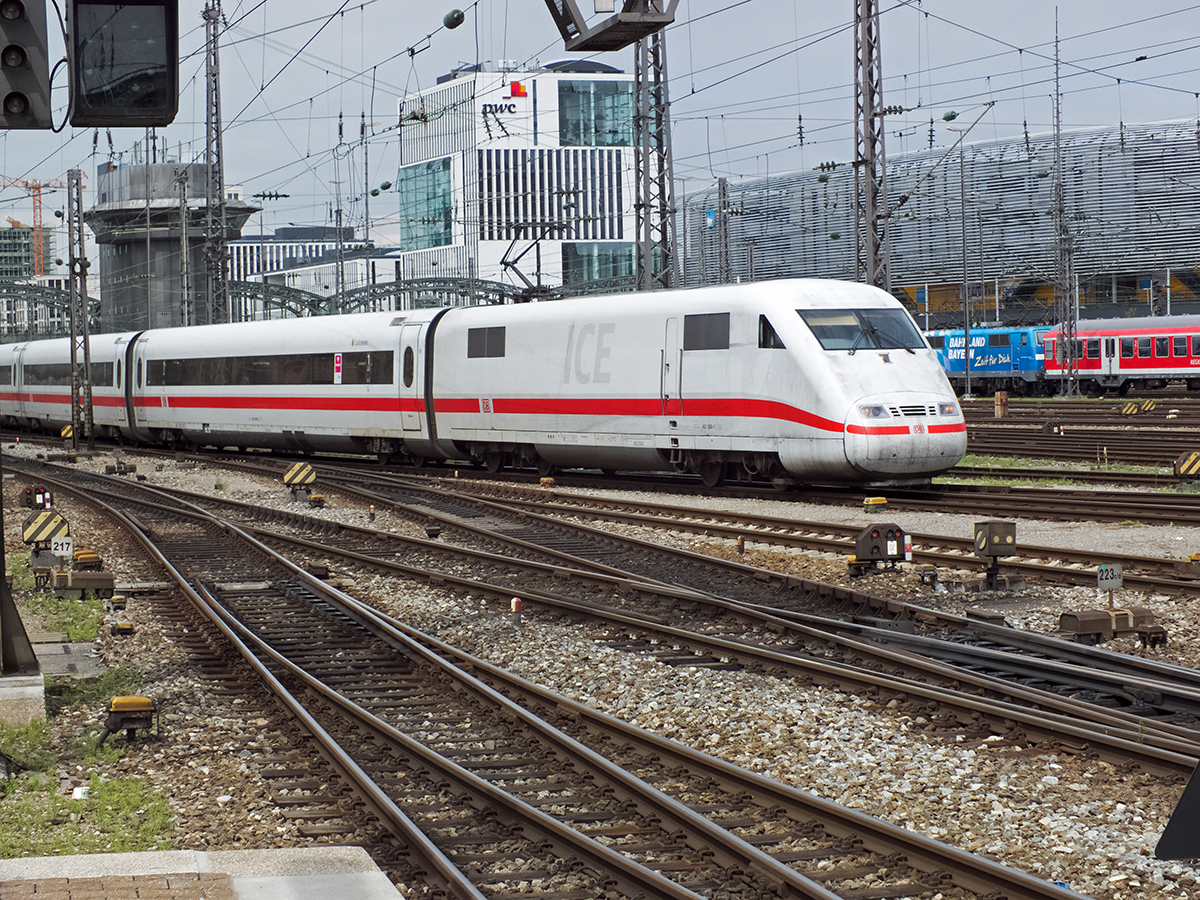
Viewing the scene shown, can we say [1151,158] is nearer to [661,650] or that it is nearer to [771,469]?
[771,469]

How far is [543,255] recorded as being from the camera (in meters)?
120

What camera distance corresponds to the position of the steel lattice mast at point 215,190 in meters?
38.9

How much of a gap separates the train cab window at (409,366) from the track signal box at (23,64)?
62.8 ft

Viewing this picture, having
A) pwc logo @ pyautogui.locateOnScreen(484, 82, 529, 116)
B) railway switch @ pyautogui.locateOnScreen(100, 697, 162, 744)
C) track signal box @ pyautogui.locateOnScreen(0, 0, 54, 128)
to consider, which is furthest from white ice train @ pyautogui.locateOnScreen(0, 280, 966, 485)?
pwc logo @ pyautogui.locateOnScreen(484, 82, 529, 116)

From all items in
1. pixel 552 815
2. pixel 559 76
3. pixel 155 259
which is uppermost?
pixel 559 76

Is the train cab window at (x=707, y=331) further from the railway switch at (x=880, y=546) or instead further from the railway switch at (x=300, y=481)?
the railway switch at (x=880, y=546)

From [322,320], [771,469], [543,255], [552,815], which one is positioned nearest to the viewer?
[552,815]

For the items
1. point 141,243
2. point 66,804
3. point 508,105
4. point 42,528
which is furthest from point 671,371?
point 141,243

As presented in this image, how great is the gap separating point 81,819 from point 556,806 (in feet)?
7.42

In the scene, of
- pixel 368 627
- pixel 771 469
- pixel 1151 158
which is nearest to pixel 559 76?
pixel 1151 158

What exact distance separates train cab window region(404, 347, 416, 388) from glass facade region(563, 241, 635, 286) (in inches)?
3970

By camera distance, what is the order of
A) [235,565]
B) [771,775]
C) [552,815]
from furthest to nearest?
[235,565] → [771,775] → [552,815]

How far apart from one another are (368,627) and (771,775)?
5.12 m

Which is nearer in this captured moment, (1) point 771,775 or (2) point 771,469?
(1) point 771,775
